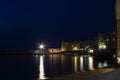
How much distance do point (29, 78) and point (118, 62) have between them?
1247 inches

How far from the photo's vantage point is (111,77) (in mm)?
→ 10508

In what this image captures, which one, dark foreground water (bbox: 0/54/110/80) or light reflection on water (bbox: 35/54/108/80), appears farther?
light reflection on water (bbox: 35/54/108/80)

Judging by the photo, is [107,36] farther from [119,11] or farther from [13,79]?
[119,11]

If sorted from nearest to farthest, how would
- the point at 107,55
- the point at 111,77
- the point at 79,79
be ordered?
the point at 111,77, the point at 79,79, the point at 107,55

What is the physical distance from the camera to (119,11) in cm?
3002

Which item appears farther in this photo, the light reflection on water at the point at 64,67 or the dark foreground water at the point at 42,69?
the light reflection on water at the point at 64,67

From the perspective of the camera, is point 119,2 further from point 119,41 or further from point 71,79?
point 71,79

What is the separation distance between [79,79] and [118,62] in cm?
974

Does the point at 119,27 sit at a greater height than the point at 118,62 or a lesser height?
greater

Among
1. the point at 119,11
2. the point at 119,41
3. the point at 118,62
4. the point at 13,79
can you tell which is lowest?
the point at 13,79

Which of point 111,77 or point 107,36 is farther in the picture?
point 107,36

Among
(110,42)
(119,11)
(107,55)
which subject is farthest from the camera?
(110,42)

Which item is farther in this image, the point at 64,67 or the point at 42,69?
the point at 64,67

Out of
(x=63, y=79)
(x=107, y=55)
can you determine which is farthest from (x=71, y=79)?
(x=107, y=55)
